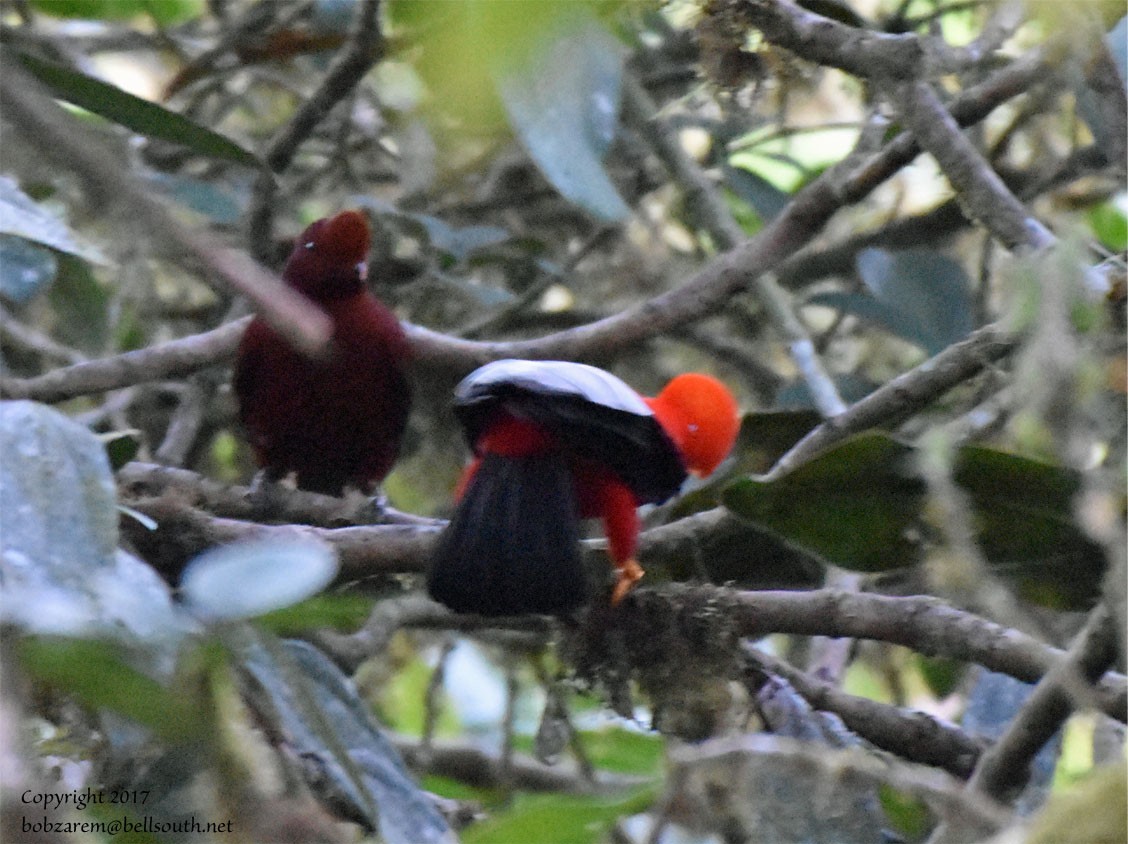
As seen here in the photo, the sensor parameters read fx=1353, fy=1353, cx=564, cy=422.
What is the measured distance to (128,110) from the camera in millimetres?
2004

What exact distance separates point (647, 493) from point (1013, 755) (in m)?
0.96

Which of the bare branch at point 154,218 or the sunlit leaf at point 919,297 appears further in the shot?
the sunlit leaf at point 919,297

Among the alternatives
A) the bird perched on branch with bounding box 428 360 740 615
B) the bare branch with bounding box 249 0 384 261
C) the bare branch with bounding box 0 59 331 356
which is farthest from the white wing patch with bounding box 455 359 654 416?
the bare branch with bounding box 0 59 331 356

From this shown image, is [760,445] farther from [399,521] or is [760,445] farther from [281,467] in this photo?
[281,467]

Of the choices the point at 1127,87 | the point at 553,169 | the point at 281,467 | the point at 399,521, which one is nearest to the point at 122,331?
the point at 281,467

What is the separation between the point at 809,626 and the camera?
5.67ft

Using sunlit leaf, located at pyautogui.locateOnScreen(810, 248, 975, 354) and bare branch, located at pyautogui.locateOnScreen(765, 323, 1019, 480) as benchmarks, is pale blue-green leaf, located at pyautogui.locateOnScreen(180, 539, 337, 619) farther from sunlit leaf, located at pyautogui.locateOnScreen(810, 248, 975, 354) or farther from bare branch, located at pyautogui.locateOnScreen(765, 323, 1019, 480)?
sunlit leaf, located at pyautogui.locateOnScreen(810, 248, 975, 354)

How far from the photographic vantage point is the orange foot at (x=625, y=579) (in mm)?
→ 1933

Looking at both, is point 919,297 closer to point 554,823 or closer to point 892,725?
point 892,725

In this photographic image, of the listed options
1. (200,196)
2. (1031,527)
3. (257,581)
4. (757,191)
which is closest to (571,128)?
(1031,527)

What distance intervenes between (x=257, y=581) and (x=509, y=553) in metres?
0.91

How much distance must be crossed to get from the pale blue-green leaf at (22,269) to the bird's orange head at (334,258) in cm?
53

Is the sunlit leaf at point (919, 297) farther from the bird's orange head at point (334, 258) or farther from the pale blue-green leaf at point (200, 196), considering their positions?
the pale blue-green leaf at point (200, 196)

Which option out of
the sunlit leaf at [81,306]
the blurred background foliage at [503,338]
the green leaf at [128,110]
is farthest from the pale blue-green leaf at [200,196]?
the green leaf at [128,110]
